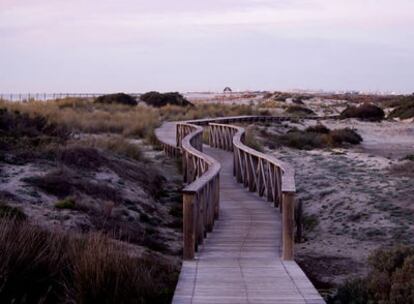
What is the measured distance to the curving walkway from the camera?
869 cm

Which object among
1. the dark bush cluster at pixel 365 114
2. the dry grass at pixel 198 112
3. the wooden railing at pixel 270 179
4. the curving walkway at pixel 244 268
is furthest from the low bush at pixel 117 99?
the curving walkway at pixel 244 268

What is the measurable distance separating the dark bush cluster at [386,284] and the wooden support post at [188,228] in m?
2.09

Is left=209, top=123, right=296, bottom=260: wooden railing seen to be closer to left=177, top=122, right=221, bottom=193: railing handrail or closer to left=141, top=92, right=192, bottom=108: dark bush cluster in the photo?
left=177, top=122, right=221, bottom=193: railing handrail

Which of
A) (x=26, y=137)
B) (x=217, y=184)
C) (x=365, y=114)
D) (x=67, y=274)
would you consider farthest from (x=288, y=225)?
(x=365, y=114)

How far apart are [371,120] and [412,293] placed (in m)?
55.5

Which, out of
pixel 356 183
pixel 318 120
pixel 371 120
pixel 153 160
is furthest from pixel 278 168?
pixel 371 120

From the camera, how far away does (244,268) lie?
10.3 m

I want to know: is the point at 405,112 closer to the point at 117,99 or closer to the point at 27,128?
the point at 117,99

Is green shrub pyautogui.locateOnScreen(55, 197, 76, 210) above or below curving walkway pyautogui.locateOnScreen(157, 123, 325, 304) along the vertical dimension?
above

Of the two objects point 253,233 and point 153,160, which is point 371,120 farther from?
point 253,233

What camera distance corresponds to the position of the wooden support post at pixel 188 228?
→ 10750mm

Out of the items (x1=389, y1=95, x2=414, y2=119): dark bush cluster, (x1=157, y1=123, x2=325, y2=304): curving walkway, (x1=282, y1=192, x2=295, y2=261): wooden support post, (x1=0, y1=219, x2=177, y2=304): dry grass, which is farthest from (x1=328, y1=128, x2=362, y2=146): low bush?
(x1=0, y1=219, x2=177, y2=304): dry grass

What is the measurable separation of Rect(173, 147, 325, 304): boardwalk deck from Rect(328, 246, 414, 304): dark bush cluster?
1.30ft

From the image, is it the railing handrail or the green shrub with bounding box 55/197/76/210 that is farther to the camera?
the green shrub with bounding box 55/197/76/210
